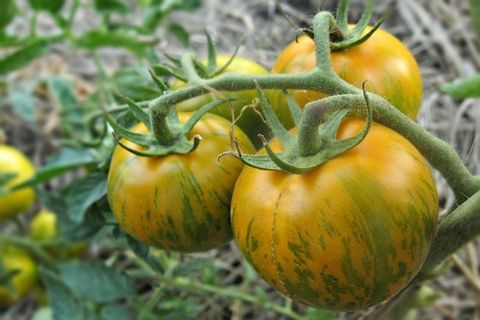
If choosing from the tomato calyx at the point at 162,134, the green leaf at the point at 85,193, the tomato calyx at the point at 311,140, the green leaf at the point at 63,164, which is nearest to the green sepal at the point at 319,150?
the tomato calyx at the point at 311,140

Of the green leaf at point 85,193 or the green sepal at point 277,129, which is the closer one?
the green sepal at point 277,129

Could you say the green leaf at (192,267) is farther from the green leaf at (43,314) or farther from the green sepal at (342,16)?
the green leaf at (43,314)

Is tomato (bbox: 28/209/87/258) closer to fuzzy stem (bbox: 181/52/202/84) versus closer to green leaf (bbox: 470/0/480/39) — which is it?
fuzzy stem (bbox: 181/52/202/84)

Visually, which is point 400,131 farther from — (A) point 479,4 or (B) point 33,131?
(B) point 33,131

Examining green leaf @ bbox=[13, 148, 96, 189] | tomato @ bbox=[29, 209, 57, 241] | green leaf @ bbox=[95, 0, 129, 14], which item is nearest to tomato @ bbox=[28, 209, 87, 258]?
tomato @ bbox=[29, 209, 57, 241]

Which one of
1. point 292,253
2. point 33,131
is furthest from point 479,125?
point 33,131

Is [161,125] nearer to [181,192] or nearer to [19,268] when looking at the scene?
[181,192]
